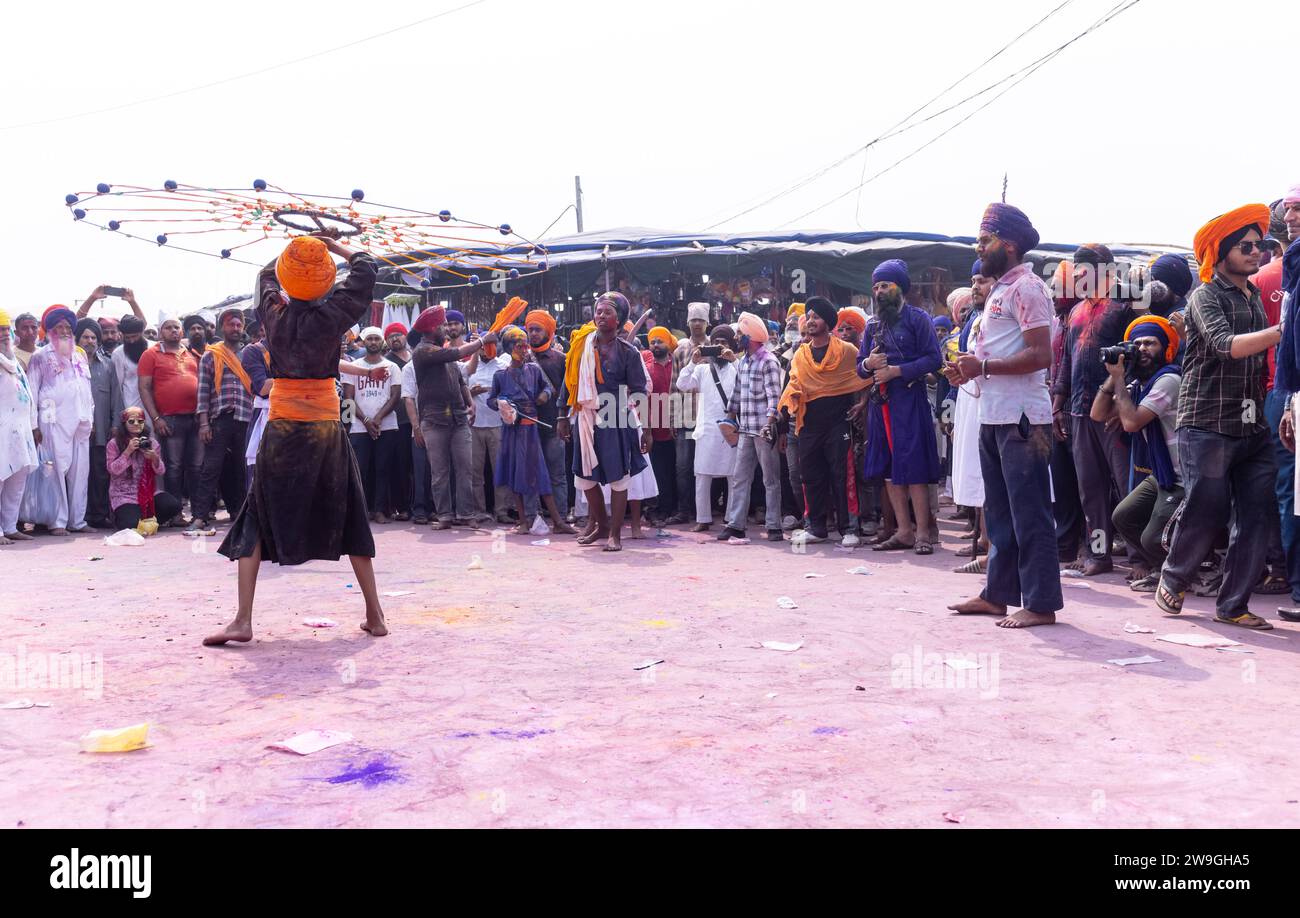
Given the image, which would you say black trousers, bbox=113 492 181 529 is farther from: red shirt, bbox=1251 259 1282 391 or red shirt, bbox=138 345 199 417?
red shirt, bbox=1251 259 1282 391

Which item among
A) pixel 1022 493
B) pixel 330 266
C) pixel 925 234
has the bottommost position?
pixel 1022 493

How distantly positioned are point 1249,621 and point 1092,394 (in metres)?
2.38

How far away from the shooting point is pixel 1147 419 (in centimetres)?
752

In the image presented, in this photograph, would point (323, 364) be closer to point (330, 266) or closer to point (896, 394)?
point (330, 266)

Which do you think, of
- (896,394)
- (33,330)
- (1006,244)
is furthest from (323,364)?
(33,330)

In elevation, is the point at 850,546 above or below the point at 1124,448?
below

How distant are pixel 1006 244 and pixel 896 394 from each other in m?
3.64

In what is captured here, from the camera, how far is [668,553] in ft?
33.4

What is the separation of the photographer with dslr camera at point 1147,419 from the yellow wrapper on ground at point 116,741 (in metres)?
6.04

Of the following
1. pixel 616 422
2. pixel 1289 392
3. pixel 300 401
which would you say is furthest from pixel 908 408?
pixel 300 401

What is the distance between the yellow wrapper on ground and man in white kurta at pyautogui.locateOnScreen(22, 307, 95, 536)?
906 centimetres

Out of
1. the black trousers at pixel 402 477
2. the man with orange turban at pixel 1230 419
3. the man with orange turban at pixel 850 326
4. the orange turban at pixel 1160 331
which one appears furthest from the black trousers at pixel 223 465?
the man with orange turban at pixel 1230 419

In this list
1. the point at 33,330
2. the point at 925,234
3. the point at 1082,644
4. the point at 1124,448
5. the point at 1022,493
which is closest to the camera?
the point at 1082,644

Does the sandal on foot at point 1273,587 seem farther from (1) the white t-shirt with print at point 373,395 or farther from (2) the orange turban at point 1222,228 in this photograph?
(1) the white t-shirt with print at point 373,395
